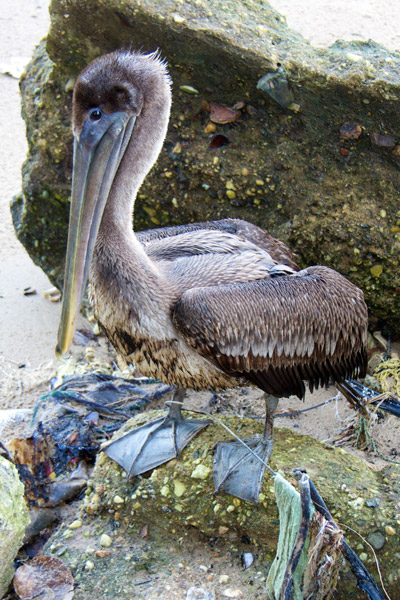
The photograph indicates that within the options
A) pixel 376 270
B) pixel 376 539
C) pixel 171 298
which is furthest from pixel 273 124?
pixel 376 539

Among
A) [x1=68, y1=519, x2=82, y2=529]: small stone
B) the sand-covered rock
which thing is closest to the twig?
the sand-covered rock

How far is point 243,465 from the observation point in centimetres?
288

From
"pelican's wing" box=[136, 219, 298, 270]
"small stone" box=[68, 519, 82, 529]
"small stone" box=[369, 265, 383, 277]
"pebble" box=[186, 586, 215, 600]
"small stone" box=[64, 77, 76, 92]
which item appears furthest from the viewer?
"small stone" box=[64, 77, 76, 92]

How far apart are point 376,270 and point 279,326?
135 cm

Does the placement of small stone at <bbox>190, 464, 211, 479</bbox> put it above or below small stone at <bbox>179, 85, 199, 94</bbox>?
below

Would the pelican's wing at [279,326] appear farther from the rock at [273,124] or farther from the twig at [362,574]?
the rock at [273,124]

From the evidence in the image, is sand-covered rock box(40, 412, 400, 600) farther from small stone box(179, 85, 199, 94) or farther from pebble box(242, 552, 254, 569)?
small stone box(179, 85, 199, 94)

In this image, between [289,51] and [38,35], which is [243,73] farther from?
[38,35]

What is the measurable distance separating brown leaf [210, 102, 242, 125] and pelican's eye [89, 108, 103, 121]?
4.76 ft

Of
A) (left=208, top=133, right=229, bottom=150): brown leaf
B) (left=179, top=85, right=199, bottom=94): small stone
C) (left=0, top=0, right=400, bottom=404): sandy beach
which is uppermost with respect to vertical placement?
(left=179, top=85, right=199, bottom=94): small stone

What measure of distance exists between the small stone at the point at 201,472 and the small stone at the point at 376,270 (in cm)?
167

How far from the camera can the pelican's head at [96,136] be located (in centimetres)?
264

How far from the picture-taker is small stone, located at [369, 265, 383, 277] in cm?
385

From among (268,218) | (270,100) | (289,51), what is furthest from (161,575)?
(289,51)
